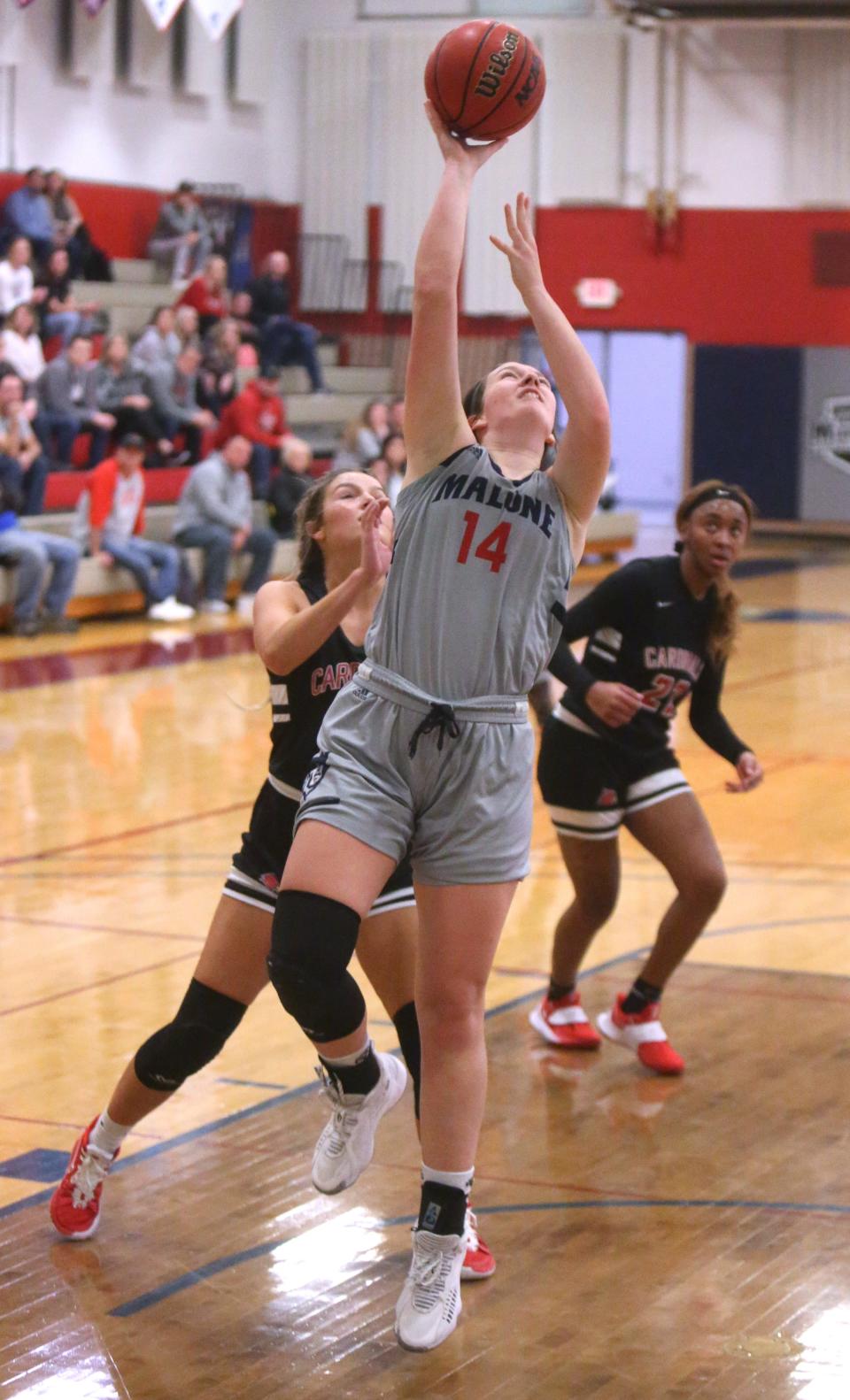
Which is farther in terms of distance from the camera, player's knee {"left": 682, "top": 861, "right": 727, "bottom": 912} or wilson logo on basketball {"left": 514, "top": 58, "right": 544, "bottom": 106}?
player's knee {"left": 682, "top": 861, "right": 727, "bottom": 912}

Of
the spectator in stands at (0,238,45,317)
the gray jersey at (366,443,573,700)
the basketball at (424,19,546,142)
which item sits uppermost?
the spectator in stands at (0,238,45,317)

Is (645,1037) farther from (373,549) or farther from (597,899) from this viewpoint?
(373,549)

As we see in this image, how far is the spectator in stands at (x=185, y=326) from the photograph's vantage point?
18.4 m

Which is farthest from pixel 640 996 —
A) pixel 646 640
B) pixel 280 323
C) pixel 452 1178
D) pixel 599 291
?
pixel 599 291

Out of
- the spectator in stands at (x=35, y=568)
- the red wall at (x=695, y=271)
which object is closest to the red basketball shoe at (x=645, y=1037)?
the spectator in stands at (x=35, y=568)

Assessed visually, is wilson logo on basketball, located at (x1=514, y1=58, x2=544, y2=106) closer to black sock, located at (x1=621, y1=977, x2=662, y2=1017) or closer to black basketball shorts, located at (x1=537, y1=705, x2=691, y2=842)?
A: black basketball shorts, located at (x1=537, y1=705, x2=691, y2=842)

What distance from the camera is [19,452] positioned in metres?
14.8

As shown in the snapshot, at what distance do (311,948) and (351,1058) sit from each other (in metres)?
0.64

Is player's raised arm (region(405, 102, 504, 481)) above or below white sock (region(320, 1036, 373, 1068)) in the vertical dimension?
above

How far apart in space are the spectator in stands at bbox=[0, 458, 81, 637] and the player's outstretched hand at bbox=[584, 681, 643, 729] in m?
9.25

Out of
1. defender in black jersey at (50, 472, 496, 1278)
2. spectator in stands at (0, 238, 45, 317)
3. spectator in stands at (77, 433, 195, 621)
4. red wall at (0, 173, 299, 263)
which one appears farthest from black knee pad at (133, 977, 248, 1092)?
red wall at (0, 173, 299, 263)

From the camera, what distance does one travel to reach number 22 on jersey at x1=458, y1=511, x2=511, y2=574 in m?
3.59

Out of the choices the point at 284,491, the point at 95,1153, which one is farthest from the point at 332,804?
the point at 284,491

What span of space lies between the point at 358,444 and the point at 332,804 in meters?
14.5
